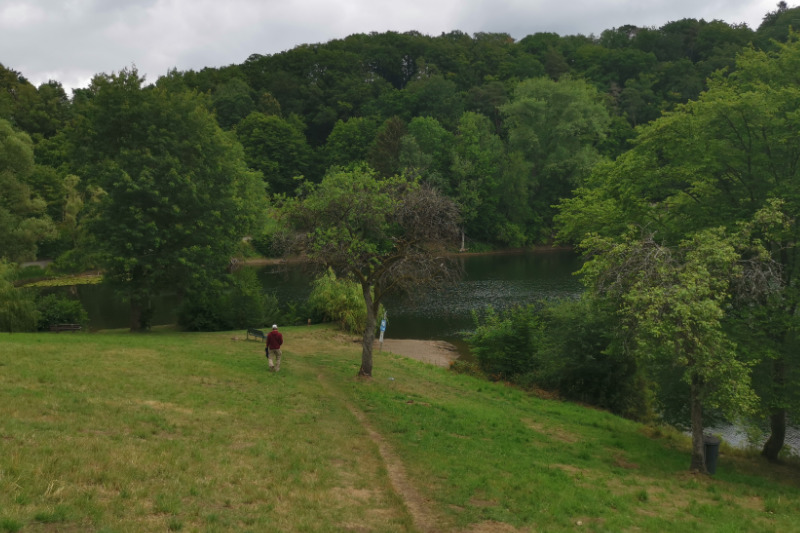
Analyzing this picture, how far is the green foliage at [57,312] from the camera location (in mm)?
29172

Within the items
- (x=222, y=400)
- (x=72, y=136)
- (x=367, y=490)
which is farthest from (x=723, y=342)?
(x=72, y=136)

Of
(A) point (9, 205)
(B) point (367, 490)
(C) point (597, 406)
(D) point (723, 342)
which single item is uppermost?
(A) point (9, 205)

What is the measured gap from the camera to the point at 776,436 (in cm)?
1747

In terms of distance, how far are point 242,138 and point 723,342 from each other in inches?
3788

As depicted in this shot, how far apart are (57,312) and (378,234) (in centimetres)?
2114

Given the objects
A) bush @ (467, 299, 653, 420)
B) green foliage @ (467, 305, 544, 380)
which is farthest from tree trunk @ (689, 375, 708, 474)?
green foliage @ (467, 305, 544, 380)

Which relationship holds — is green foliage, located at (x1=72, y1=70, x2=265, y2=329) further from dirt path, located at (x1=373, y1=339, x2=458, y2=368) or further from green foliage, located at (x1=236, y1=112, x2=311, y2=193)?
green foliage, located at (x1=236, y1=112, x2=311, y2=193)

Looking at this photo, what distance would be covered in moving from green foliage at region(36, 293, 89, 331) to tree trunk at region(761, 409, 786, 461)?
33950 millimetres

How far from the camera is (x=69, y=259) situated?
1095 inches

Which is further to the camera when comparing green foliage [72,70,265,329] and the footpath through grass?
green foliage [72,70,265,329]

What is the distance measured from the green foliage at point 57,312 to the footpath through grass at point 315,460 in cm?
1098

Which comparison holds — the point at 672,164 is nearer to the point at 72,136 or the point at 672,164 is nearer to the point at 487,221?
the point at 72,136

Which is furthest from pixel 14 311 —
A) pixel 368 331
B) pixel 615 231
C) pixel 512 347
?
pixel 615 231

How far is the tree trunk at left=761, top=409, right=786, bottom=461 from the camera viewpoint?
17.2 metres
